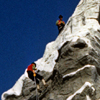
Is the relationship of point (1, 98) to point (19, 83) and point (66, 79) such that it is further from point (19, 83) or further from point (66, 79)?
point (66, 79)

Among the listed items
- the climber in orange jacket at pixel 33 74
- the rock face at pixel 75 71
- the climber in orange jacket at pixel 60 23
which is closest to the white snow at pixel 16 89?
the rock face at pixel 75 71

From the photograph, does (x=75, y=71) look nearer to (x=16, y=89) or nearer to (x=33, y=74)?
(x=33, y=74)

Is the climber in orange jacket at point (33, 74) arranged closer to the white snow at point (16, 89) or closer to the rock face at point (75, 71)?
the rock face at point (75, 71)

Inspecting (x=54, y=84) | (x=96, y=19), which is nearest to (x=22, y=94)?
(x=54, y=84)

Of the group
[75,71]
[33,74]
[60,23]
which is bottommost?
[75,71]

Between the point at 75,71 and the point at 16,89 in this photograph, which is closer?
the point at 75,71

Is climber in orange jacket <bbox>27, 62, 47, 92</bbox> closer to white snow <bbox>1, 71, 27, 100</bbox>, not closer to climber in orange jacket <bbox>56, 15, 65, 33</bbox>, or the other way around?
white snow <bbox>1, 71, 27, 100</bbox>

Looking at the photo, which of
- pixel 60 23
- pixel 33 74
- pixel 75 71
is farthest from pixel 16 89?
pixel 60 23

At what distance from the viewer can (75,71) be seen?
1111cm

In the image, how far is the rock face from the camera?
10554 mm

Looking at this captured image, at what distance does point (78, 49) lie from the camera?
1162 cm

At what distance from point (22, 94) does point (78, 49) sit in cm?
314

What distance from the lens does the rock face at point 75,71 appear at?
10.6 metres

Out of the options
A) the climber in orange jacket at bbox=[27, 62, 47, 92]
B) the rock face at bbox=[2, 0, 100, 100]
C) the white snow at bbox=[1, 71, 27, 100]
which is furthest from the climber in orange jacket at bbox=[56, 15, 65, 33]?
the climber in orange jacket at bbox=[27, 62, 47, 92]
